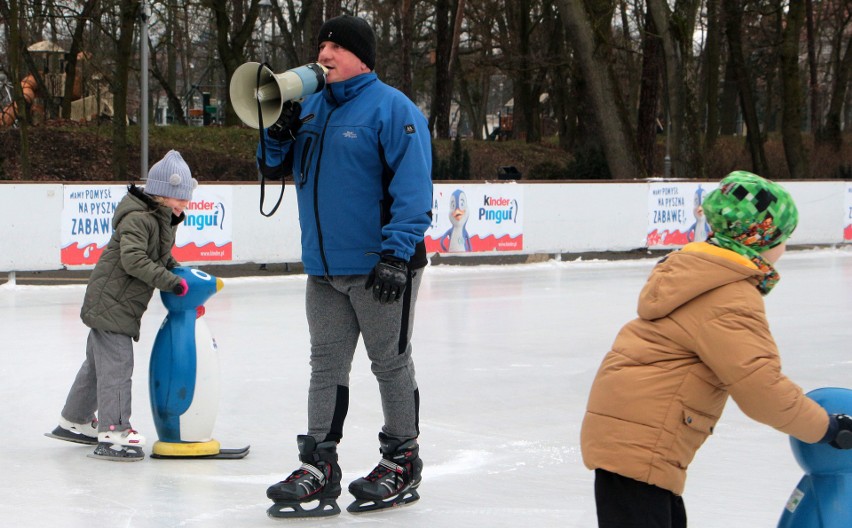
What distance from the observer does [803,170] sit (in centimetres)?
2889

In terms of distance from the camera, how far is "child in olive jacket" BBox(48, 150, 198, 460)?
529 centimetres

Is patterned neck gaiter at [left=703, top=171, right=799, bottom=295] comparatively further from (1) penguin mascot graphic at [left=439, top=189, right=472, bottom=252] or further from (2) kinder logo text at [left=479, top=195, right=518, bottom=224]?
(2) kinder logo text at [left=479, top=195, right=518, bottom=224]

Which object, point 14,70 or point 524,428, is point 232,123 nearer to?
point 14,70

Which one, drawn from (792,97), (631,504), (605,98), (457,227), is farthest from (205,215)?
(792,97)

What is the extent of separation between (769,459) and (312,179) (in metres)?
2.50

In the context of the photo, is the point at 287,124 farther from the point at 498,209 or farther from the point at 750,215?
the point at 498,209

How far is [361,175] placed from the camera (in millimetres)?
4387

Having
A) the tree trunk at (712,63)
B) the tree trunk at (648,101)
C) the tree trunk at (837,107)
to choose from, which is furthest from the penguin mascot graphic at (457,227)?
the tree trunk at (837,107)

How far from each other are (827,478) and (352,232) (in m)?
1.95

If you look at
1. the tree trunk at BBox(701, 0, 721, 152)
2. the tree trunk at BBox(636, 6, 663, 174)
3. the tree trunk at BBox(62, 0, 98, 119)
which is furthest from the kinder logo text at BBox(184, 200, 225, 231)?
the tree trunk at BBox(701, 0, 721, 152)

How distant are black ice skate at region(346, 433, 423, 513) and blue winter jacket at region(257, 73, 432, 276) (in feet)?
2.32

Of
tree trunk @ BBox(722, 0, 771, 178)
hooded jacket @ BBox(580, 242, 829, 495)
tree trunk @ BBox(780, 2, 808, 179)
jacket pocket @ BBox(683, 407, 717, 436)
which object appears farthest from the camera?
tree trunk @ BBox(722, 0, 771, 178)

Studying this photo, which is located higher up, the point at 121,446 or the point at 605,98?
the point at 605,98

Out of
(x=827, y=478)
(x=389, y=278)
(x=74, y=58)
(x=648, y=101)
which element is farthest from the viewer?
(x=74, y=58)
